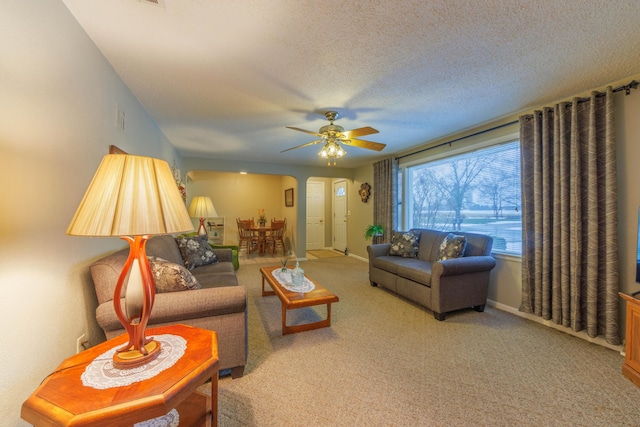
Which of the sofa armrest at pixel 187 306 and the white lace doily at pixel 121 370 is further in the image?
the sofa armrest at pixel 187 306

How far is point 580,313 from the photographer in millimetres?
2363

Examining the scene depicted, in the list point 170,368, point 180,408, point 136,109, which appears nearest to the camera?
point 170,368

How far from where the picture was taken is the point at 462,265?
9.12ft

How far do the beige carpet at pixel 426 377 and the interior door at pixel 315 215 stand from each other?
15.7 ft

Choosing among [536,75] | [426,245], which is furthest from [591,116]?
[426,245]

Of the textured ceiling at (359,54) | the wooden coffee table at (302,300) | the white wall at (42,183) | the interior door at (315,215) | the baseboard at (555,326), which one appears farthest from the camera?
the interior door at (315,215)

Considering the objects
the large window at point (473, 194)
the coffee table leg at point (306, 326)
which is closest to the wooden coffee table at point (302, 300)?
the coffee table leg at point (306, 326)

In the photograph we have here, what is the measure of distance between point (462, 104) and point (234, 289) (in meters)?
2.85

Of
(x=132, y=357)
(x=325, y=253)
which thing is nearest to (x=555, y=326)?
(x=132, y=357)

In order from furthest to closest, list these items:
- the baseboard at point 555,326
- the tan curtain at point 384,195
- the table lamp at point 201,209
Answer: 1. the tan curtain at point 384,195
2. the table lamp at point 201,209
3. the baseboard at point 555,326

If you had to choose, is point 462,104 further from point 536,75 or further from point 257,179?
point 257,179

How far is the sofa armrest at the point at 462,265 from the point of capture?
2.71 m

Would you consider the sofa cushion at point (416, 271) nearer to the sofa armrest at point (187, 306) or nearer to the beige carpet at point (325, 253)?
the sofa armrest at point (187, 306)

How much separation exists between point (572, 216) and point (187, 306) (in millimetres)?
3369
